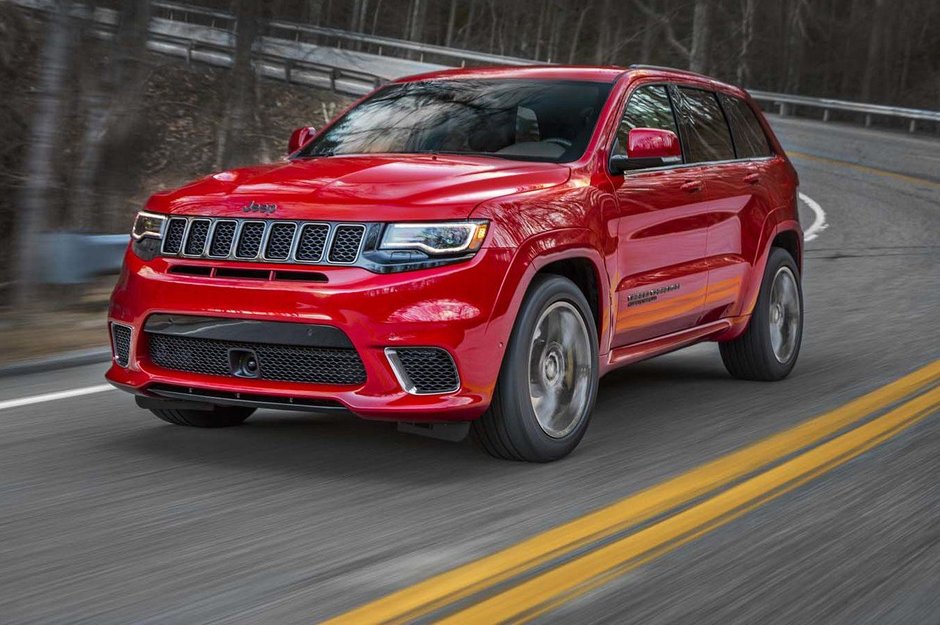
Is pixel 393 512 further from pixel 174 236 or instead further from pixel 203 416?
pixel 203 416

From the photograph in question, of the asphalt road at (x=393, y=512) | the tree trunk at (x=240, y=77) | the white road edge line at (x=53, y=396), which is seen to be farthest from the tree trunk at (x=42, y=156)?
the tree trunk at (x=240, y=77)

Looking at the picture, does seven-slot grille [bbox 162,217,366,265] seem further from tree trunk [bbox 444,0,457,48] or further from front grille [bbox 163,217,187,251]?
tree trunk [bbox 444,0,457,48]

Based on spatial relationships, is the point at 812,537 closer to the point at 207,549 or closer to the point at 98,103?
the point at 207,549

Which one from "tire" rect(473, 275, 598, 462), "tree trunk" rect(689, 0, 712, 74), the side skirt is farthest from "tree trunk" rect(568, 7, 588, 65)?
"tire" rect(473, 275, 598, 462)

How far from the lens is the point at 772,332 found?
8414 millimetres

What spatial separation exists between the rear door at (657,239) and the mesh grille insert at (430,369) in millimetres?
1236

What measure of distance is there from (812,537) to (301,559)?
5.56 feet

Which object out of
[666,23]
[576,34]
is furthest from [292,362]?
[576,34]

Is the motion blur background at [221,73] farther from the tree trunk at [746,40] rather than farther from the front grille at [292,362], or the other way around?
the front grille at [292,362]

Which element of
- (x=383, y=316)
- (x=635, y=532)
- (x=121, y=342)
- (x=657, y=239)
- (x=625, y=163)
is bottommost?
(x=635, y=532)

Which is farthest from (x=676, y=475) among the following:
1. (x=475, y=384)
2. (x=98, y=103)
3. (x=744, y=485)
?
(x=98, y=103)

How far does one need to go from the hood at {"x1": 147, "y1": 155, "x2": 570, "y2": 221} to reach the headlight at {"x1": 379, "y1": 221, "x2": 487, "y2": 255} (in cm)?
4

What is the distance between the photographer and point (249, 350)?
18.5ft

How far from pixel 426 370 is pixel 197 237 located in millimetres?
1079
